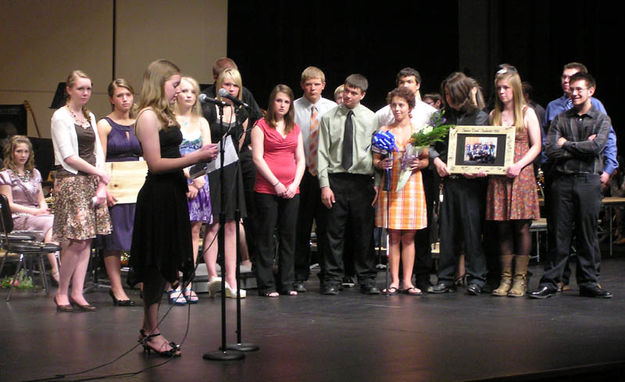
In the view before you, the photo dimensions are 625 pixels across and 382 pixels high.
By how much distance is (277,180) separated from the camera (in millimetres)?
6660

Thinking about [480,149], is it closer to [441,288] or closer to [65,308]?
[441,288]

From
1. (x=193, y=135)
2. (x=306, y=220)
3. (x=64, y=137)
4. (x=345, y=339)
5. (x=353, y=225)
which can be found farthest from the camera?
(x=306, y=220)

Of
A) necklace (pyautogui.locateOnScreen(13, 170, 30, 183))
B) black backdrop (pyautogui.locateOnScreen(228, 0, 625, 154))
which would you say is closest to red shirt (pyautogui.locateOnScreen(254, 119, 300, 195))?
necklace (pyautogui.locateOnScreen(13, 170, 30, 183))

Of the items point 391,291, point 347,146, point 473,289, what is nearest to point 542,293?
point 473,289

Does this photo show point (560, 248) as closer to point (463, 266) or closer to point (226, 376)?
point (463, 266)

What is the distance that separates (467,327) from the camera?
5250mm

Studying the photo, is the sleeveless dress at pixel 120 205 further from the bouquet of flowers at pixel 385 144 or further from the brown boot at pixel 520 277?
the brown boot at pixel 520 277

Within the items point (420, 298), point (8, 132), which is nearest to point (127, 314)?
point (420, 298)

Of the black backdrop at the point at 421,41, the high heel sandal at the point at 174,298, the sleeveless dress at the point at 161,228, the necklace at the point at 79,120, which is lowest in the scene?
the high heel sandal at the point at 174,298

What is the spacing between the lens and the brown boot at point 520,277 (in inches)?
262

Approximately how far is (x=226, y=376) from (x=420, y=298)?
287 cm

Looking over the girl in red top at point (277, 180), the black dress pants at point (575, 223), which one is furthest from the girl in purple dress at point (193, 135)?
the black dress pants at point (575, 223)

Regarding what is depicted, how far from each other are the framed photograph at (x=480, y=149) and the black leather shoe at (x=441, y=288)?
34.0 inches

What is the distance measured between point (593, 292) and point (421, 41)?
6.62 metres
